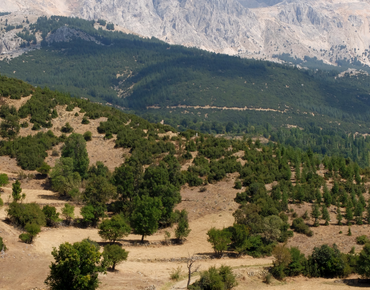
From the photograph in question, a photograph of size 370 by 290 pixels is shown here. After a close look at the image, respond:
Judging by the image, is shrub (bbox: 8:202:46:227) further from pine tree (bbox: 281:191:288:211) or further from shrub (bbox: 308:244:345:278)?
pine tree (bbox: 281:191:288:211)

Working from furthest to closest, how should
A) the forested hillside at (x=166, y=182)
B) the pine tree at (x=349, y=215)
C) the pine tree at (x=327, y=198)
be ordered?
the pine tree at (x=327, y=198) → the pine tree at (x=349, y=215) → the forested hillside at (x=166, y=182)

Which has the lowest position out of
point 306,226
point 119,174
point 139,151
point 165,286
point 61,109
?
point 165,286

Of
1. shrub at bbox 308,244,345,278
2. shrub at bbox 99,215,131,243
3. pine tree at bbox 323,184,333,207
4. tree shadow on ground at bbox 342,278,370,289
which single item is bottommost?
tree shadow on ground at bbox 342,278,370,289

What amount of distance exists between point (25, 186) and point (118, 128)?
31.0 m

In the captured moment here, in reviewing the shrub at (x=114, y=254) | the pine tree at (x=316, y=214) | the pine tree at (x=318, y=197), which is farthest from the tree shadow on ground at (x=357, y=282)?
the pine tree at (x=318, y=197)

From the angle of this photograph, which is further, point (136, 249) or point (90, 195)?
point (90, 195)

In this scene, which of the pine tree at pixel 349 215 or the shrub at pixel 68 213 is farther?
the pine tree at pixel 349 215

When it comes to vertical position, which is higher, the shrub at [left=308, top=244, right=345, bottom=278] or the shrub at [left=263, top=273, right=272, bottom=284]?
the shrub at [left=308, top=244, right=345, bottom=278]

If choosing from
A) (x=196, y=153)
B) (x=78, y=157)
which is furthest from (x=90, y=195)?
(x=196, y=153)

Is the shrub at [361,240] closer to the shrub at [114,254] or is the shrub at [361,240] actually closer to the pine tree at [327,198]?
the pine tree at [327,198]

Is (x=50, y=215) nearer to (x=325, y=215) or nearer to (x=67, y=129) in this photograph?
(x=325, y=215)

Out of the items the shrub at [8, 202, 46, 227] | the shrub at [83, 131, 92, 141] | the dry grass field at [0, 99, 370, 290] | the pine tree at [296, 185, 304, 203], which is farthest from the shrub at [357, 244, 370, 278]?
the shrub at [83, 131, 92, 141]

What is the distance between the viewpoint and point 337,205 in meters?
68.9

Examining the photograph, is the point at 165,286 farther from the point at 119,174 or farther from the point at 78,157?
the point at 78,157
